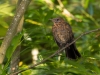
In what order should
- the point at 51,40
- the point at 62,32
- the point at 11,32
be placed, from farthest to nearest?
the point at 62,32 → the point at 51,40 → the point at 11,32

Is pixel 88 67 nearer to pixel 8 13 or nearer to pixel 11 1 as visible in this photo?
pixel 8 13

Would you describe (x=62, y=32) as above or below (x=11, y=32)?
above

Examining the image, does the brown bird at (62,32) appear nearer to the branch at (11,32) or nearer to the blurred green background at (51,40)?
the blurred green background at (51,40)

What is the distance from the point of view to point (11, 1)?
3.96 meters

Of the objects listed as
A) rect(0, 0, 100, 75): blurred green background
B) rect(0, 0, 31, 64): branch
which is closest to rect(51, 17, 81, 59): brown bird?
rect(0, 0, 100, 75): blurred green background

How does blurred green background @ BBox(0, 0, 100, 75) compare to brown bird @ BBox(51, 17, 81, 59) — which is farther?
brown bird @ BBox(51, 17, 81, 59)

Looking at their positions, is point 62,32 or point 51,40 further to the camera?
point 62,32

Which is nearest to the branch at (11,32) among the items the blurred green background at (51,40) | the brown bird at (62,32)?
the blurred green background at (51,40)

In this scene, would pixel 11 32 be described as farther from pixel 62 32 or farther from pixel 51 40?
pixel 62 32

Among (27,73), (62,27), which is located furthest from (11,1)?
(27,73)

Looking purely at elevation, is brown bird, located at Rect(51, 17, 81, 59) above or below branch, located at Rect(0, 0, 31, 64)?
above

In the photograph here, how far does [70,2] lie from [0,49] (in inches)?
120

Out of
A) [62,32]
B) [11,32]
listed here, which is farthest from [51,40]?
[62,32]

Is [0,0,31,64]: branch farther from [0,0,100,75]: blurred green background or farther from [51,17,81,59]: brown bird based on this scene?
[51,17,81,59]: brown bird
